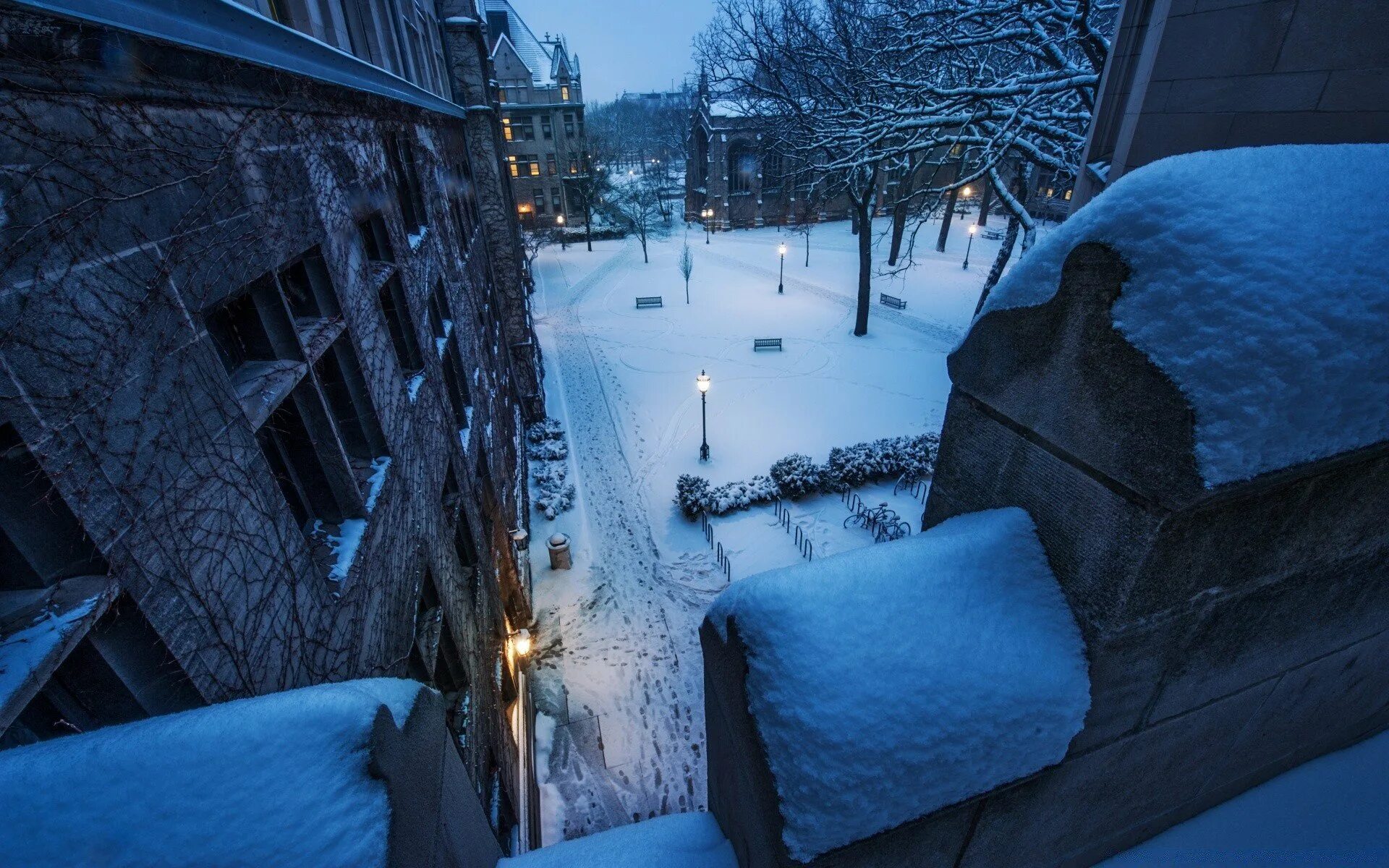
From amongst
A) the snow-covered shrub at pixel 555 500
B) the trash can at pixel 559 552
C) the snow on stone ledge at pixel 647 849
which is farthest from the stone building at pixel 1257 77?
the snow-covered shrub at pixel 555 500

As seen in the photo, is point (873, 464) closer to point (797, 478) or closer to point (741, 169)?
point (797, 478)

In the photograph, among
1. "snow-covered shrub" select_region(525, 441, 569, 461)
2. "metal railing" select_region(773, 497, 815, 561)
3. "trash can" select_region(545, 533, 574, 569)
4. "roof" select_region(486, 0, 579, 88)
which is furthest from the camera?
"roof" select_region(486, 0, 579, 88)

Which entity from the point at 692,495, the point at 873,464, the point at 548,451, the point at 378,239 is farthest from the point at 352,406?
the point at 873,464

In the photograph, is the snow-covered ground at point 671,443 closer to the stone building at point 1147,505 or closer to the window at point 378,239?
the stone building at point 1147,505

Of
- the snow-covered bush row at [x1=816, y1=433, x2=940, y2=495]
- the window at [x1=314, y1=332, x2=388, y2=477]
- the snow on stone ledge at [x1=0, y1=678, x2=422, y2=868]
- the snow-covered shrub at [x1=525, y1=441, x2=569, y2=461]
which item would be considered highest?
the snow on stone ledge at [x1=0, y1=678, x2=422, y2=868]

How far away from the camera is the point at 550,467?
15062 millimetres

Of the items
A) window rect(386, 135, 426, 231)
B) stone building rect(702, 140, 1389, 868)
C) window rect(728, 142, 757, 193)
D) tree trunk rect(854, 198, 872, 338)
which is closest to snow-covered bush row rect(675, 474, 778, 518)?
window rect(386, 135, 426, 231)

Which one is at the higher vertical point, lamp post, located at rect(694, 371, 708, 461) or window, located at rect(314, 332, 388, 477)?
window, located at rect(314, 332, 388, 477)

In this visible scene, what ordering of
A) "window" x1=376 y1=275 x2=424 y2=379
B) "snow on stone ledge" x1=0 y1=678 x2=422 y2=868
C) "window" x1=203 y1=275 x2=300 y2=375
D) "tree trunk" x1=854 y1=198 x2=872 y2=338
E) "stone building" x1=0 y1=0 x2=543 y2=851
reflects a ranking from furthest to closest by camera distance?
"tree trunk" x1=854 y1=198 x2=872 y2=338
"window" x1=376 y1=275 x2=424 y2=379
"window" x1=203 y1=275 x2=300 y2=375
"stone building" x1=0 y1=0 x2=543 y2=851
"snow on stone ledge" x1=0 y1=678 x2=422 y2=868

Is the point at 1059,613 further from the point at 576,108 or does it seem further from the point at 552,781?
the point at 576,108

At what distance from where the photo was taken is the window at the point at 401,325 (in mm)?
5684

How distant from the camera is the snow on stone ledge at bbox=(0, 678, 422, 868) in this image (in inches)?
43.7

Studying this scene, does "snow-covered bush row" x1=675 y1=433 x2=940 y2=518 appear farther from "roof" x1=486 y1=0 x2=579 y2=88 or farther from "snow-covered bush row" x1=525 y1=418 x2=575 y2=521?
"roof" x1=486 y1=0 x2=579 y2=88

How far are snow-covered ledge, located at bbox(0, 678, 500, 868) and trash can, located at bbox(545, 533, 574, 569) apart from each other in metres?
10.6
